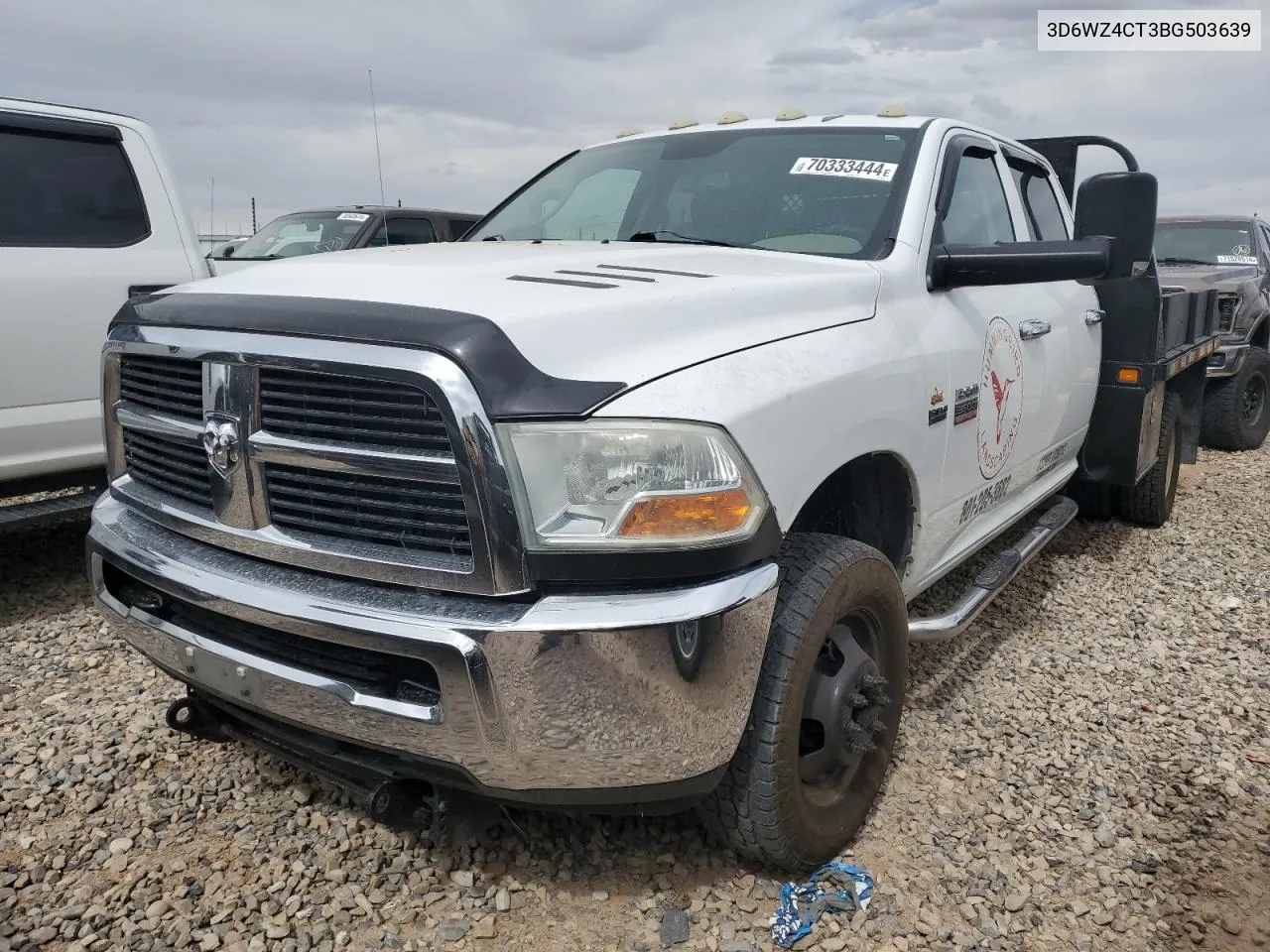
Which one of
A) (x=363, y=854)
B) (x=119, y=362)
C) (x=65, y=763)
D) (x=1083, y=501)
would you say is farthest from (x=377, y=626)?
(x=1083, y=501)

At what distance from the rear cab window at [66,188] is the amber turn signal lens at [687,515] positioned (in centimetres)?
339

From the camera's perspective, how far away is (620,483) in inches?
71.8

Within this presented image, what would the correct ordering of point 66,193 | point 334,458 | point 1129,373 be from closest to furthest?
point 334,458 → point 66,193 → point 1129,373

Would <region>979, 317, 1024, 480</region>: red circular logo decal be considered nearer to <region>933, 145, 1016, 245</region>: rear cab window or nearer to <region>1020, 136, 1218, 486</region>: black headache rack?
<region>933, 145, 1016, 245</region>: rear cab window

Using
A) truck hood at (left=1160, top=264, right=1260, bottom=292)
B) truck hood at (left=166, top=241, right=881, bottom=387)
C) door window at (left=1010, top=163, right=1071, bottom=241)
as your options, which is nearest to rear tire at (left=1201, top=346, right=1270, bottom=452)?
truck hood at (left=1160, top=264, right=1260, bottom=292)

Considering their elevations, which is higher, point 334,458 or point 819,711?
point 334,458

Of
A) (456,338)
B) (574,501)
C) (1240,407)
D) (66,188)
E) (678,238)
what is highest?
(66,188)

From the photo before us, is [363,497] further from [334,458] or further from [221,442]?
[221,442]

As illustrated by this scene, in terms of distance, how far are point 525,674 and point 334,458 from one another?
56 centimetres

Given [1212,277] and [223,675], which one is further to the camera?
[1212,277]

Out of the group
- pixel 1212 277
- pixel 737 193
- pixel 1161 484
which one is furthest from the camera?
pixel 1212 277

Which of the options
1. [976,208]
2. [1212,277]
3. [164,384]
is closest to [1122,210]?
[976,208]

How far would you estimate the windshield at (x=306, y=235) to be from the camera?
857cm

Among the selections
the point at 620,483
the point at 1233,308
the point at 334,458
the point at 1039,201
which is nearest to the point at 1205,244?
the point at 1233,308
